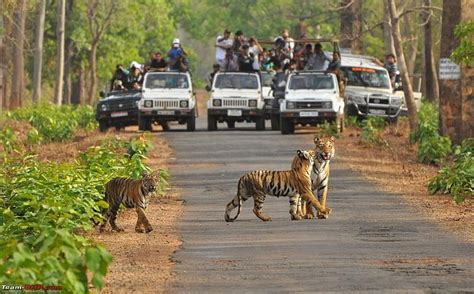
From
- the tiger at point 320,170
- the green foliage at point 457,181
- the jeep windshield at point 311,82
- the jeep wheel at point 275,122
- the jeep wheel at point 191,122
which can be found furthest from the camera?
the jeep wheel at point 275,122

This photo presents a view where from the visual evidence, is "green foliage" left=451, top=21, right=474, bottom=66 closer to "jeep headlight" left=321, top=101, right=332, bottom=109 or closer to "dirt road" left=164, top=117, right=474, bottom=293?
"dirt road" left=164, top=117, right=474, bottom=293

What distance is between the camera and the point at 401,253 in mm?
15578

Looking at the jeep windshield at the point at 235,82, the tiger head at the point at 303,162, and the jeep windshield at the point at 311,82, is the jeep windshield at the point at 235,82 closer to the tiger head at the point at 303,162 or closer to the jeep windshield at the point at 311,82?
the jeep windshield at the point at 311,82

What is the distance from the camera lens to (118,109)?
43.5 meters

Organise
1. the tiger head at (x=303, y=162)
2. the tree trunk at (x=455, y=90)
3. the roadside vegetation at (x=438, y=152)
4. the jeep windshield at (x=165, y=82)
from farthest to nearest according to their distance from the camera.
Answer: the jeep windshield at (x=165, y=82)
the tree trunk at (x=455, y=90)
the roadside vegetation at (x=438, y=152)
the tiger head at (x=303, y=162)

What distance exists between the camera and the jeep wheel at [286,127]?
40188 millimetres

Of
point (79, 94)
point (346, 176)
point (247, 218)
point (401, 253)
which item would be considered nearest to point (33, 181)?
point (247, 218)

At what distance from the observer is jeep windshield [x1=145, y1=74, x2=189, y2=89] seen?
4262cm

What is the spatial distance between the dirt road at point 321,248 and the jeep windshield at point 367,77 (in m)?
18.3

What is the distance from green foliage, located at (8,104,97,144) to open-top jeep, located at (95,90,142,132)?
93cm

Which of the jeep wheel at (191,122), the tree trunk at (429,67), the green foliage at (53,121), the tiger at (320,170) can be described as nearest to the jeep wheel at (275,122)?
the jeep wheel at (191,122)

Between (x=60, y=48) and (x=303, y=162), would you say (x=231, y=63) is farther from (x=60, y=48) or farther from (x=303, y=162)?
(x=303, y=162)

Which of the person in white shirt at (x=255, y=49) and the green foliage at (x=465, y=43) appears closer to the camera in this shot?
the green foliage at (x=465, y=43)

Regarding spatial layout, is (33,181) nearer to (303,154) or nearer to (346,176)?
(303,154)
